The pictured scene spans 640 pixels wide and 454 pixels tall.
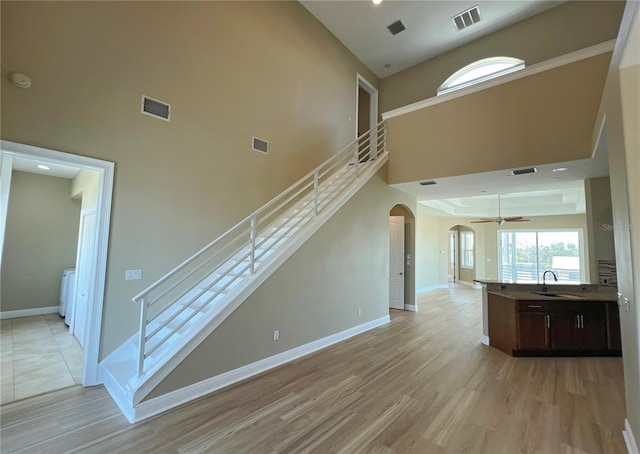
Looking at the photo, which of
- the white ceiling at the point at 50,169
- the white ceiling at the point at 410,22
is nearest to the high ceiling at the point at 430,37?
→ the white ceiling at the point at 410,22

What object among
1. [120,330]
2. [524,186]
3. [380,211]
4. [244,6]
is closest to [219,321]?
[120,330]

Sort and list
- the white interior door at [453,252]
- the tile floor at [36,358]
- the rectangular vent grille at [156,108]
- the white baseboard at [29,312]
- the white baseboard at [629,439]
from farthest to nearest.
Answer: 1. the white interior door at [453,252]
2. the white baseboard at [29,312]
3. the rectangular vent grille at [156,108]
4. the tile floor at [36,358]
5. the white baseboard at [629,439]

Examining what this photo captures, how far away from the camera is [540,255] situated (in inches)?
398

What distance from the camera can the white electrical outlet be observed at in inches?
126

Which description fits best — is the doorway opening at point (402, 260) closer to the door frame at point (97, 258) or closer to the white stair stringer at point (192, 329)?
the white stair stringer at point (192, 329)

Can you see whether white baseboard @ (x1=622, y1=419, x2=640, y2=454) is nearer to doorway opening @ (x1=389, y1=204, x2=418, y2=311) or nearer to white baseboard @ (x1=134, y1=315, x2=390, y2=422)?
white baseboard @ (x1=134, y1=315, x2=390, y2=422)

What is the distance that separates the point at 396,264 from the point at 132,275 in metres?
5.73

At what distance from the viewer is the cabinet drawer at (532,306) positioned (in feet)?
13.4

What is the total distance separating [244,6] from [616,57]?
16.1 ft

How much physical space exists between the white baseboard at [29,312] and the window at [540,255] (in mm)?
13355

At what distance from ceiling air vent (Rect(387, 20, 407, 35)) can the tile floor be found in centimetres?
814

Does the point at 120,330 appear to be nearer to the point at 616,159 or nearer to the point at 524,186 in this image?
the point at 616,159

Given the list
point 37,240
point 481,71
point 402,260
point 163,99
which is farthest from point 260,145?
point 481,71

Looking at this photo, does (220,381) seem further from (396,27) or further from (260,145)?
(396,27)
